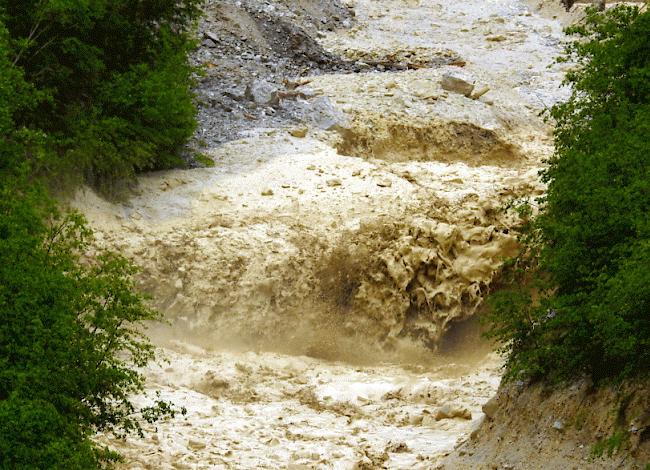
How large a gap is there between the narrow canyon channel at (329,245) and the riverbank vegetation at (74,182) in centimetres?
103

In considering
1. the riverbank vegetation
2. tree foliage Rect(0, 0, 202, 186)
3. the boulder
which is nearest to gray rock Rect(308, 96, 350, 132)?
the riverbank vegetation

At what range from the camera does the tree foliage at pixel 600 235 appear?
28.6ft

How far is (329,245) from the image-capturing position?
18.2 metres

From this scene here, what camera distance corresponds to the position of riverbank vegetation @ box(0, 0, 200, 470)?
890 centimetres

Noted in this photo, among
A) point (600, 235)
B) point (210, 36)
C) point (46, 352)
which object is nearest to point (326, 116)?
point (210, 36)

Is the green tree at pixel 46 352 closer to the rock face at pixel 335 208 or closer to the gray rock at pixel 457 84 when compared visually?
the rock face at pixel 335 208

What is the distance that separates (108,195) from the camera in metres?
18.5

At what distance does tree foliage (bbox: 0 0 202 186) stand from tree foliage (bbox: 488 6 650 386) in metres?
9.89

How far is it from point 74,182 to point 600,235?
12.1 m

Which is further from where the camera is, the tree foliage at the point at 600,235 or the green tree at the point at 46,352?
the tree foliage at the point at 600,235

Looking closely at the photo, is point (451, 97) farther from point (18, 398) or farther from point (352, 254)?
point (18, 398)

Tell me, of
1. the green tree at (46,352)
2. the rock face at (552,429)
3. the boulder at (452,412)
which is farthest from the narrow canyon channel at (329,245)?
the green tree at (46,352)

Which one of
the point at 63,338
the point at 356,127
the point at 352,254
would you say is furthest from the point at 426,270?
the point at 63,338

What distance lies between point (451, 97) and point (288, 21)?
769 centimetres
